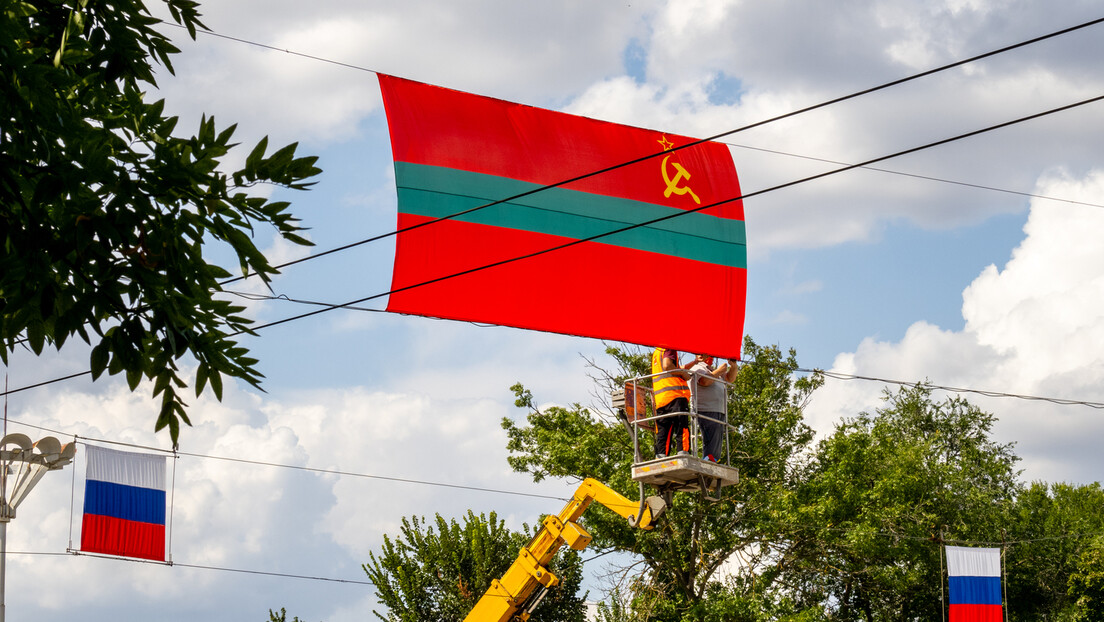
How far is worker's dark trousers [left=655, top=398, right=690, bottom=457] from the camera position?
1448 cm

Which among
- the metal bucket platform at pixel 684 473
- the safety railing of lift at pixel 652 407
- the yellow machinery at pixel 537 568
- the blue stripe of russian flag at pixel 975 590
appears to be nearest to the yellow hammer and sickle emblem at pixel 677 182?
the safety railing of lift at pixel 652 407

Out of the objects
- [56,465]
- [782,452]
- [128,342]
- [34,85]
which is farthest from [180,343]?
[782,452]

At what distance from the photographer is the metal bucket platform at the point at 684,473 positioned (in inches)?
556

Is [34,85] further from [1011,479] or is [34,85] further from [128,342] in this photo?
[1011,479]

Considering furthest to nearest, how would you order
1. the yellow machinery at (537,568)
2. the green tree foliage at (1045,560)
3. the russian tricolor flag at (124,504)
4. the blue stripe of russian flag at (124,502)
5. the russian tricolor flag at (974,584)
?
1. the green tree foliage at (1045,560)
2. the russian tricolor flag at (974,584)
3. the yellow machinery at (537,568)
4. the blue stripe of russian flag at (124,502)
5. the russian tricolor flag at (124,504)

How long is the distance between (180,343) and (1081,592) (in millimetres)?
40973

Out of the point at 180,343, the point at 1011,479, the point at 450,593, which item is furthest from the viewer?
the point at 1011,479

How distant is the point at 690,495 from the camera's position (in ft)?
105

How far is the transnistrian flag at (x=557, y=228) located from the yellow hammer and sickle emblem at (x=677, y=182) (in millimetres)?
16

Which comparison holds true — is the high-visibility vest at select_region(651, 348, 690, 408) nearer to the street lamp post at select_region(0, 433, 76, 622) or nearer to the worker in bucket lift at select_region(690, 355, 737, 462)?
the worker in bucket lift at select_region(690, 355, 737, 462)

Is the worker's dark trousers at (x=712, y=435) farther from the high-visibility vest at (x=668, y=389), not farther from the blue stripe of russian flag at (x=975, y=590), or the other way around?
the blue stripe of russian flag at (x=975, y=590)

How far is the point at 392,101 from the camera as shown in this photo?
561 inches

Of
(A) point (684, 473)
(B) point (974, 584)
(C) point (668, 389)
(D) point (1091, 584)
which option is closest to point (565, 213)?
(C) point (668, 389)

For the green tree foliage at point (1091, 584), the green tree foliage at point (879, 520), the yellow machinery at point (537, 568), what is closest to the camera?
the yellow machinery at point (537, 568)
